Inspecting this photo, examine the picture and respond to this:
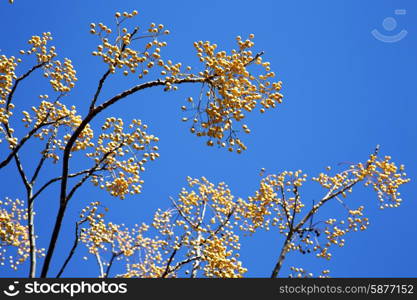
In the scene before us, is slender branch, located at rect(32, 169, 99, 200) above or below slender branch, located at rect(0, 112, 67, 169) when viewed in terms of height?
below

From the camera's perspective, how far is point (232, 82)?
5840 mm

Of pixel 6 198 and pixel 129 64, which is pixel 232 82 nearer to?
pixel 129 64

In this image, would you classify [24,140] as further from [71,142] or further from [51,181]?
[71,142]

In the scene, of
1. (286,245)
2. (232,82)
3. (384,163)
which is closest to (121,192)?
(232,82)

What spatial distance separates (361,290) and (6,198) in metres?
10.5
